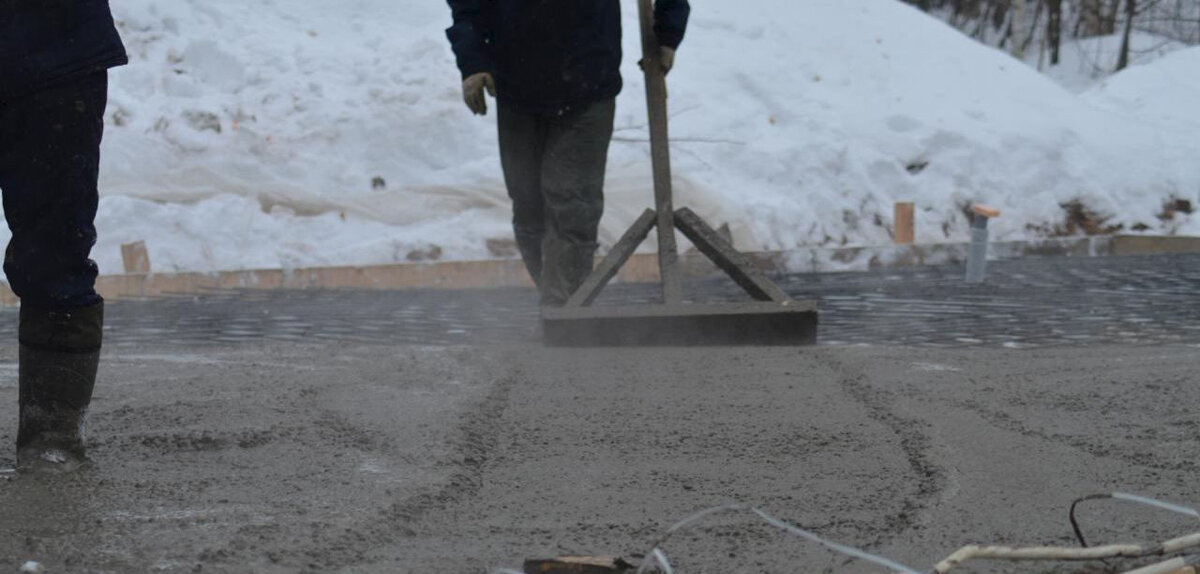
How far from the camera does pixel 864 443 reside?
297 centimetres

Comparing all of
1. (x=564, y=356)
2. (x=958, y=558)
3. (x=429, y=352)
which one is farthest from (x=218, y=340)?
(x=958, y=558)

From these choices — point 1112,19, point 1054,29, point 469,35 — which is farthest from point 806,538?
point 1112,19

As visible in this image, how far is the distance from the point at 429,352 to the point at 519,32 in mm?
A: 1266

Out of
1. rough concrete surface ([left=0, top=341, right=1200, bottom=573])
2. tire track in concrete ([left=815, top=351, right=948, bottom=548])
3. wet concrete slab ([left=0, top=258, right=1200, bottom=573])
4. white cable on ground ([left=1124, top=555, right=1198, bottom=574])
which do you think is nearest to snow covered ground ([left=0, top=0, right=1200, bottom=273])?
wet concrete slab ([left=0, top=258, right=1200, bottom=573])

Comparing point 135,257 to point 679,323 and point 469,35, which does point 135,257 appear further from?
point 679,323

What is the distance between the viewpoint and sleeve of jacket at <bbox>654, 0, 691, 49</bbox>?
5.00 m

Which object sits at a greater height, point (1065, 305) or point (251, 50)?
point (251, 50)

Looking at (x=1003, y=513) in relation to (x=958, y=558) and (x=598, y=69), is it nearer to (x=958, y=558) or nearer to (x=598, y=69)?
(x=958, y=558)

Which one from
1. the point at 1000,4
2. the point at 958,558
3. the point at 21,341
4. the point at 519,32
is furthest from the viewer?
the point at 1000,4

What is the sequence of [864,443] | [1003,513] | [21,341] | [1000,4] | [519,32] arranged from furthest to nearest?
[1000,4], [519,32], [864,443], [21,341], [1003,513]

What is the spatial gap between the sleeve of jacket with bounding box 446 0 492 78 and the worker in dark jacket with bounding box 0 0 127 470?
2.37 m

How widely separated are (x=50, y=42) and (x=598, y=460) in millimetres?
1392

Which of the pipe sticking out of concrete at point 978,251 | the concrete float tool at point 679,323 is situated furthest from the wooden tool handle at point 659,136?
the pipe sticking out of concrete at point 978,251

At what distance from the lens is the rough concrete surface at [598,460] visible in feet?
7.35
